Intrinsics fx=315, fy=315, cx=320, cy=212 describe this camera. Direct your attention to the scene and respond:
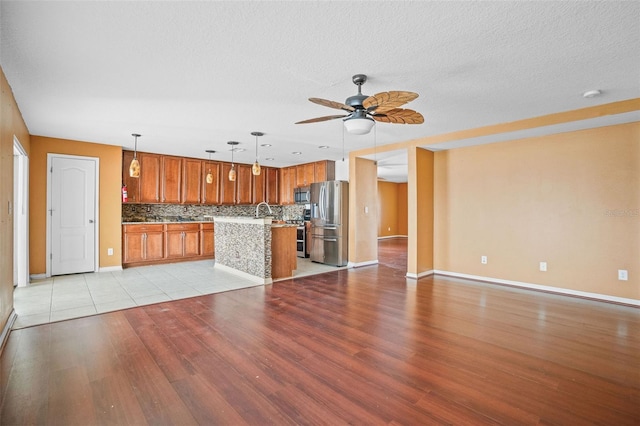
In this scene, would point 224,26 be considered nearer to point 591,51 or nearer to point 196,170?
point 591,51

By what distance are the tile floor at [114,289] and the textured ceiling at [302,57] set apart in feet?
7.67

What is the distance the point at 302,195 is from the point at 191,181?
2.55 m

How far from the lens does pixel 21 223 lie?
15.5 feet

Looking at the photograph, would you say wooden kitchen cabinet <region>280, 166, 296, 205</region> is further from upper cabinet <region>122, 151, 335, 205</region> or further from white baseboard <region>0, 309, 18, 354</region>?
white baseboard <region>0, 309, 18, 354</region>

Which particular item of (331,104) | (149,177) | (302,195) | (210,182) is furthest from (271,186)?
(331,104)

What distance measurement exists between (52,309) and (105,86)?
2571mm

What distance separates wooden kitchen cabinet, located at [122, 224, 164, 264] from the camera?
6.08 metres

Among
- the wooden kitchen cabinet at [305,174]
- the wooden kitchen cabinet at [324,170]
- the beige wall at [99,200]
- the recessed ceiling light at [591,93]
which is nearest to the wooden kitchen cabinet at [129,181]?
the beige wall at [99,200]

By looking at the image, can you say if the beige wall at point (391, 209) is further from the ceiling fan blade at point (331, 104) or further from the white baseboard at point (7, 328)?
the white baseboard at point (7, 328)

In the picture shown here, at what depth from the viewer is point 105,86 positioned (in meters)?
3.09

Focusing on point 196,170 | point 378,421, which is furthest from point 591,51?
point 196,170

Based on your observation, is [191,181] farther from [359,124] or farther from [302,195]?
[359,124]

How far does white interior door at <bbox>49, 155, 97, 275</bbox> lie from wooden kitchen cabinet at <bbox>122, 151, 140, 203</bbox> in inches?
27.0

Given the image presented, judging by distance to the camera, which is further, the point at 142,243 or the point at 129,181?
the point at 129,181
